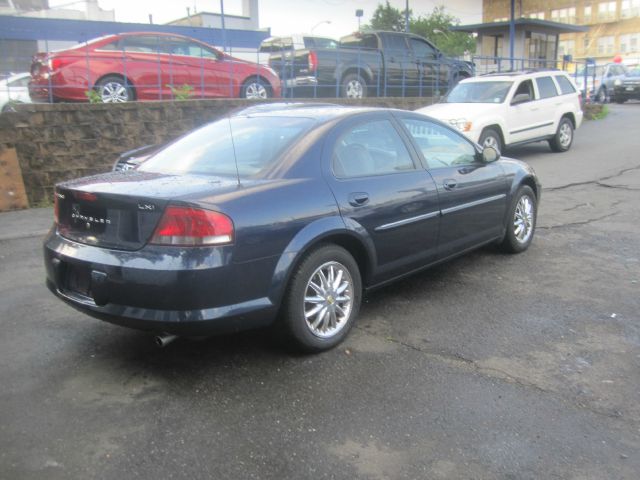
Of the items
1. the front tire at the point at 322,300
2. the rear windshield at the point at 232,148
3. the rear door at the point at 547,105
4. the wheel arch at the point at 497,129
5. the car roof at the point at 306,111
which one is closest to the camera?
the front tire at the point at 322,300

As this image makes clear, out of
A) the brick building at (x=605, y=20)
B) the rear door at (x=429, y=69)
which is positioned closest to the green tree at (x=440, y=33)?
the brick building at (x=605, y=20)

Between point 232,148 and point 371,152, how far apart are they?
0.99 metres

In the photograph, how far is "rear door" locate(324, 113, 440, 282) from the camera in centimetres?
407

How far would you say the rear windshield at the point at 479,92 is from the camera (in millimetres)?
12414

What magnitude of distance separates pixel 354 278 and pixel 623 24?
79768mm

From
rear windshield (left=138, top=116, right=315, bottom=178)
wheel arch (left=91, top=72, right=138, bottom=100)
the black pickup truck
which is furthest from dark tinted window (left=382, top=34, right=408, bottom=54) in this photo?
rear windshield (left=138, top=116, right=315, bottom=178)

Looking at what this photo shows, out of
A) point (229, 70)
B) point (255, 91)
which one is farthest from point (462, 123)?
point (229, 70)

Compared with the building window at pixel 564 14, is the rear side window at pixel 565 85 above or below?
below

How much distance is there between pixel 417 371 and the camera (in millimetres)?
3650

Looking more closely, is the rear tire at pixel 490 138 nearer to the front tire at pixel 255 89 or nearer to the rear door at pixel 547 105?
the rear door at pixel 547 105

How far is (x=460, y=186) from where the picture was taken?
496 centimetres

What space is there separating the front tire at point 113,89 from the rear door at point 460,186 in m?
6.90

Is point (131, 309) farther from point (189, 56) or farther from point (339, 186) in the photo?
point (189, 56)

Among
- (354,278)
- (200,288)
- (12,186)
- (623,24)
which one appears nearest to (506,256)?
(354,278)
